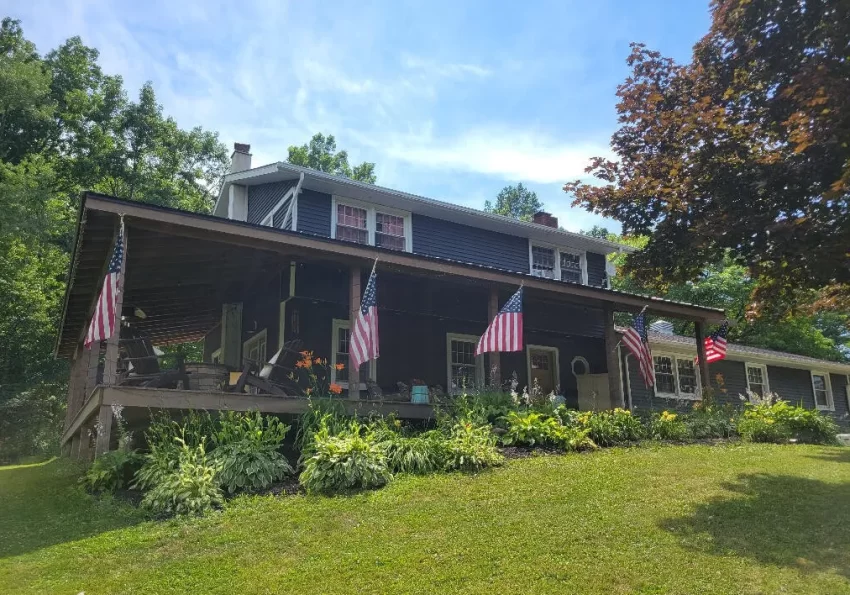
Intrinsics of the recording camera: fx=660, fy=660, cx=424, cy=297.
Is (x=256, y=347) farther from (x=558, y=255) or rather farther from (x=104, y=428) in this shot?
(x=558, y=255)

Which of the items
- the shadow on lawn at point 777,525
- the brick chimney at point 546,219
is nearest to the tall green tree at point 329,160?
the brick chimney at point 546,219

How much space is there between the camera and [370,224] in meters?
17.0

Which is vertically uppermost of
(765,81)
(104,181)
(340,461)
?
(104,181)

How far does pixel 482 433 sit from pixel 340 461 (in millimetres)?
2770

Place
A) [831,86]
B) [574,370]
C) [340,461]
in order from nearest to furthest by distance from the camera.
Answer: [831,86], [340,461], [574,370]

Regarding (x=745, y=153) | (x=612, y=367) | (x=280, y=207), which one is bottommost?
(x=612, y=367)

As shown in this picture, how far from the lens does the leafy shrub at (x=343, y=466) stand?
8242 mm

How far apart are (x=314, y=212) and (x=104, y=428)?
8499 mm

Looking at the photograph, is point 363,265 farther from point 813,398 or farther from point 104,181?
point 104,181

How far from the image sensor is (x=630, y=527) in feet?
22.6

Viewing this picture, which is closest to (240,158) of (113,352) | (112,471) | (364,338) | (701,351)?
(364,338)

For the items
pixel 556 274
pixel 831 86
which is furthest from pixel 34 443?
pixel 831 86

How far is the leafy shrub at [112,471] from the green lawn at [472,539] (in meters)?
0.22

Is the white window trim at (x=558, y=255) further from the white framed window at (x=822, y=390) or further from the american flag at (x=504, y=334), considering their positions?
the white framed window at (x=822, y=390)
